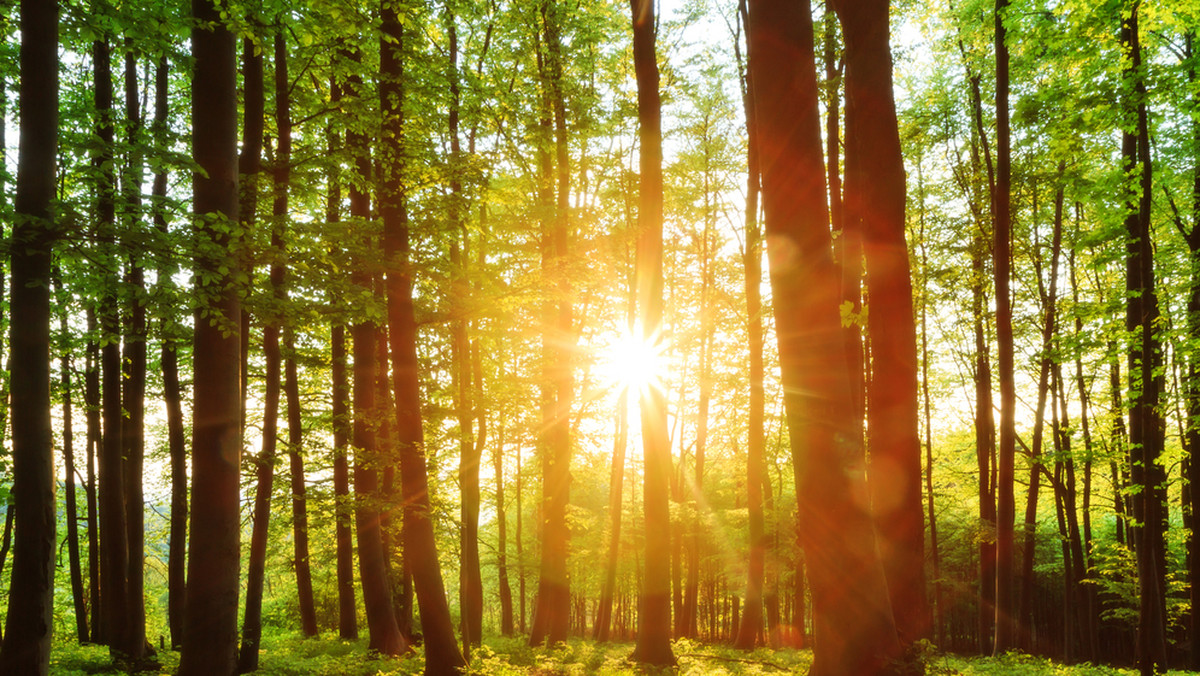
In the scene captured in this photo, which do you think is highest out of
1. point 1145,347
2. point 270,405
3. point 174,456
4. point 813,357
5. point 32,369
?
point 1145,347

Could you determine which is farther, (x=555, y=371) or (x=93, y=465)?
(x=93, y=465)

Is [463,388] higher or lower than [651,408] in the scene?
higher

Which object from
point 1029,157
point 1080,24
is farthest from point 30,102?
point 1029,157

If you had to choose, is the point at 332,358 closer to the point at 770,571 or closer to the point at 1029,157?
the point at 770,571

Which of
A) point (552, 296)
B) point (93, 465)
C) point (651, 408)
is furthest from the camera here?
point (93, 465)

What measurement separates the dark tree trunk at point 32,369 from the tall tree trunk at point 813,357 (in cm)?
595

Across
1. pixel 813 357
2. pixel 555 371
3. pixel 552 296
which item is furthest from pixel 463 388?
pixel 813 357

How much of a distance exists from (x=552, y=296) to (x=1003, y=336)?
9152mm

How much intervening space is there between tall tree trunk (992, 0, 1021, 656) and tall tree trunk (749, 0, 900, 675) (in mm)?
9892

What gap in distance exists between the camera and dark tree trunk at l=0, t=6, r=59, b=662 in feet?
16.8

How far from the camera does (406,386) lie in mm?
8891

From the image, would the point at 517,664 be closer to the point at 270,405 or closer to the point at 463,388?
the point at 463,388

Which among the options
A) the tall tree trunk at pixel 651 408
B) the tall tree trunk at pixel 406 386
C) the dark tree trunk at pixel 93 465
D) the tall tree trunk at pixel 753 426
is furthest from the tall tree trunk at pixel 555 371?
the dark tree trunk at pixel 93 465

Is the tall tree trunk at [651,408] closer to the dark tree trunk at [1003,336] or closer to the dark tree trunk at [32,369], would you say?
the dark tree trunk at [1003,336]
